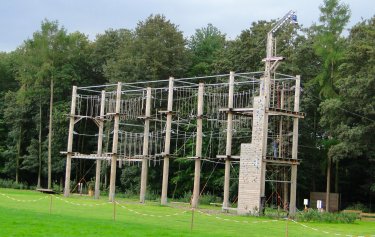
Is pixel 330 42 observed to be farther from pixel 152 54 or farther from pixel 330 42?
pixel 152 54

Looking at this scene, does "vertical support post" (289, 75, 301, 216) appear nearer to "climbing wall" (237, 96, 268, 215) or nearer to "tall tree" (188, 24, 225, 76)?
"climbing wall" (237, 96, 268, 215)

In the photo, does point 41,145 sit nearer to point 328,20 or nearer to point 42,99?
point 42,99

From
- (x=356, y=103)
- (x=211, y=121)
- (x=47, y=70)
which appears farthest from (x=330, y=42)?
(x=47, y=70)

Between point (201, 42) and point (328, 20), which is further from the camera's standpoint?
point (201, 42)

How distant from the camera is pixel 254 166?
35781 mm

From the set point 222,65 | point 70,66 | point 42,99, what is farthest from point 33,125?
point 222,65

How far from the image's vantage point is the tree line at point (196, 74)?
45500 mm

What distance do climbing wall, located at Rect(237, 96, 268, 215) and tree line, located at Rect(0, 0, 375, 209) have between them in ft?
34.2

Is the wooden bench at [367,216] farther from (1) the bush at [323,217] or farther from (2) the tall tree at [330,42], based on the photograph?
(2) the tall tree at [330,42]

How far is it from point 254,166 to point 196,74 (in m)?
30.4

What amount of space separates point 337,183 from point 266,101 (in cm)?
1893

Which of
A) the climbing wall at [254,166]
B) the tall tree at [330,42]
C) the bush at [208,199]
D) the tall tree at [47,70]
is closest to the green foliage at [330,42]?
the tall tree at [330,42]

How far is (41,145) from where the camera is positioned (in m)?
67.8

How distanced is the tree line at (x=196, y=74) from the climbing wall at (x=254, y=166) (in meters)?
10.4
